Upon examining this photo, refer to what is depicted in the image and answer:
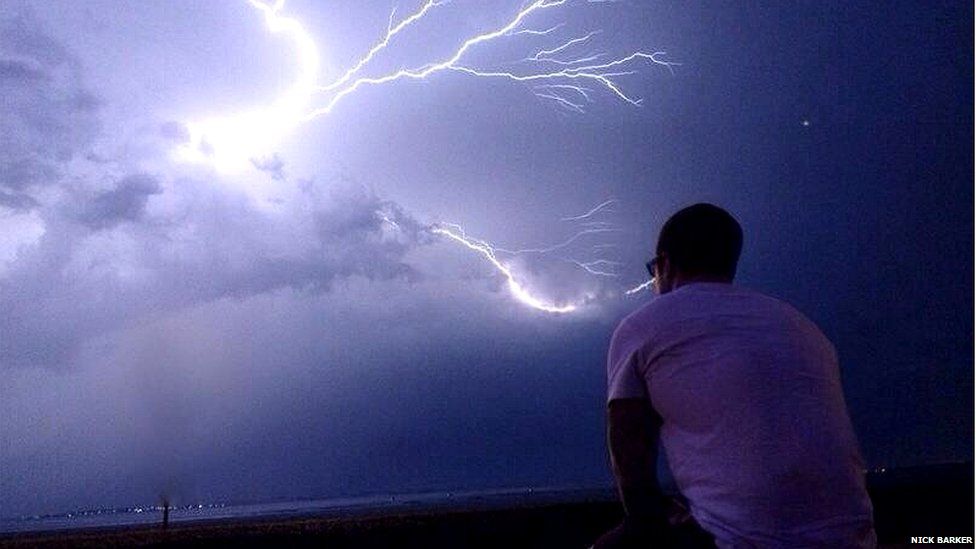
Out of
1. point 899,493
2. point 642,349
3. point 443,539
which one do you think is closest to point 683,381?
point 642,349

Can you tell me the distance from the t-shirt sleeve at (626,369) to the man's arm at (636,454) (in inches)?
0.6

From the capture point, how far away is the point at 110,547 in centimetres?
1338

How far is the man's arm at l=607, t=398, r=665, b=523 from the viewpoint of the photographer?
1.56 metres

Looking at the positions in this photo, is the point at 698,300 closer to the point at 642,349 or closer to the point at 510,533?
the point at 642,349

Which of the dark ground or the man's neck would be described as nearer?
the man's neck

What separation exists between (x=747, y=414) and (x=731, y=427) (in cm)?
4

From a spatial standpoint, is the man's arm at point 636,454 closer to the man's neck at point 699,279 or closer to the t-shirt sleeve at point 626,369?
the t-shirt sleeve at point 626,369

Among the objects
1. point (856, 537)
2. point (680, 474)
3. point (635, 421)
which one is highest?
point (635, 421)

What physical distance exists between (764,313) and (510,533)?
9.63 m

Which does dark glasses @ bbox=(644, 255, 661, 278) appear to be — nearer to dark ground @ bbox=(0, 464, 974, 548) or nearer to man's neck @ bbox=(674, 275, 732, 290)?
man's neck @ bbox=(674, 275, 732, 290)

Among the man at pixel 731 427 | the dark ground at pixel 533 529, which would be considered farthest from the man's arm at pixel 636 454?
the dark ground at pixel 533 529

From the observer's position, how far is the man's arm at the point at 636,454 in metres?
1.56

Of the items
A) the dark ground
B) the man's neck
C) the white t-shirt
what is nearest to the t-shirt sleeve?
the white t-shirt

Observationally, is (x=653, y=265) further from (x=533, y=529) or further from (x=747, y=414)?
(x=533, y=529)
